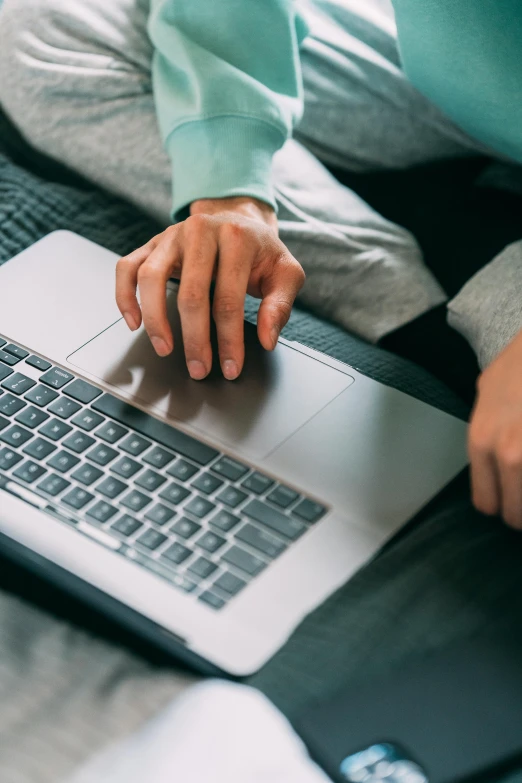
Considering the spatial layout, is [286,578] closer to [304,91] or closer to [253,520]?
[253,520]

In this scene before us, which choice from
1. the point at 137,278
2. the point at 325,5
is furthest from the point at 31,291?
the point at 325,5

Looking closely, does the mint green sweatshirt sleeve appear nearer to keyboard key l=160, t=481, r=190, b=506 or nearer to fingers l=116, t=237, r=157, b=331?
fingers l=116, t=237, r=157, b=331

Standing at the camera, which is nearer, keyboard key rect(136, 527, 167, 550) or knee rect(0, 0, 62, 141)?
keyboard key rect(136, 527, 167, 550)

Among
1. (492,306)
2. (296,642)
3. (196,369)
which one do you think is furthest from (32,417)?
(492,306)

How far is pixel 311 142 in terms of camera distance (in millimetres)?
979

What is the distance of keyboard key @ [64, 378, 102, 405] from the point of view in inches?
24.4

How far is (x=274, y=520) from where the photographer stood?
53cm

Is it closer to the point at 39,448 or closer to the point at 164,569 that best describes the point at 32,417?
the point at 39,448

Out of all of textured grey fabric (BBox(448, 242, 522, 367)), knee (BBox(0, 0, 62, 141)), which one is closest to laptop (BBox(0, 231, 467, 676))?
textured grey fabric (BBox(448, 242, 522, 367))

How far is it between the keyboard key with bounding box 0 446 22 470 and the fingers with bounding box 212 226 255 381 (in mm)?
164

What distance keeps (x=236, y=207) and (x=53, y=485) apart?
35 centimetres

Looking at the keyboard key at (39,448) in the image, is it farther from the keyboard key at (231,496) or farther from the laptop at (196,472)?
the keyboard key at (231,496)

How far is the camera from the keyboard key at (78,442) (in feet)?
1.92

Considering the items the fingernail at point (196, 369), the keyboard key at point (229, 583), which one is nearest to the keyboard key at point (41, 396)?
the fingernail at point (196, 369)
